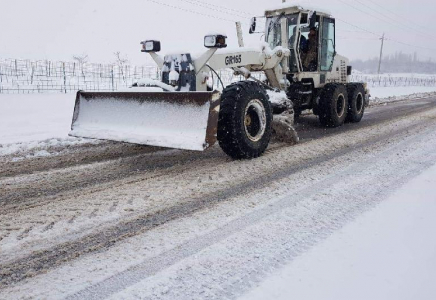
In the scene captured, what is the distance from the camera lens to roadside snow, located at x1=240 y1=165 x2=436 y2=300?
1.95 m

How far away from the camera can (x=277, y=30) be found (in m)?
7.96

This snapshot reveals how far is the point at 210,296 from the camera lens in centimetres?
195

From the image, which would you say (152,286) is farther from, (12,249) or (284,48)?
(284,48)

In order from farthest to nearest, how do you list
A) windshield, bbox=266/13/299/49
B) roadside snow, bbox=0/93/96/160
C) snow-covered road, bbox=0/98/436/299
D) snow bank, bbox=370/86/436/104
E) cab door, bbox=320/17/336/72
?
1. snow bank, bbox=370/86/436/104
2. cab door, bbox=320/17/336/72
3. windshield, bbox=266/13/299/49
4. roadside snow, bbox=0/93/96/160
5. snow-covered road, bbox=0/98/436/299

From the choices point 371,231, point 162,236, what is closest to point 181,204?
point 162,236

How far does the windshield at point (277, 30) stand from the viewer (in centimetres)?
777

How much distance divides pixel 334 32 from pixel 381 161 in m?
5.10

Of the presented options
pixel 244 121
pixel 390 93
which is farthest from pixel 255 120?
pixel 390 93

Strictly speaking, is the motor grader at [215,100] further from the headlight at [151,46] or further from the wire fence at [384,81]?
the wire fence at [384,81]

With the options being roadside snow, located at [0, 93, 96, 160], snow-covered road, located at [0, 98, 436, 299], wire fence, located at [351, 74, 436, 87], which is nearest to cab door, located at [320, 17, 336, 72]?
snow-covered road, located at [0, 98, 436, 299]

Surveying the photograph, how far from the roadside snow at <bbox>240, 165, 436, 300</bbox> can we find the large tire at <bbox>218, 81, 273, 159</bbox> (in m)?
2.19

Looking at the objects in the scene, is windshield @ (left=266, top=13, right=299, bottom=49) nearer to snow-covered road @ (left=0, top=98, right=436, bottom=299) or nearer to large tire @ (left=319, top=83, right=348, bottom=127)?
large tire @ (left=319, top=83, right=348, bottom=127)

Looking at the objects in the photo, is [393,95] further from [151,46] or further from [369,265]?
[369,265]

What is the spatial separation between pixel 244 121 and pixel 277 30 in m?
3.91
